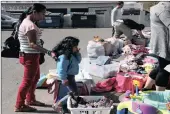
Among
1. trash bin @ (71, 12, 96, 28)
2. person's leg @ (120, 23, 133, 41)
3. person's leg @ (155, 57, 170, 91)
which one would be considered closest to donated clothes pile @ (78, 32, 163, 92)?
person's leg @ (120, 23, 133, 41)

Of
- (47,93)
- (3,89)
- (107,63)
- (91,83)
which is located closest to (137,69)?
(107,63)

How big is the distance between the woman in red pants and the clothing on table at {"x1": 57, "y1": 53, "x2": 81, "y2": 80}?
0.50 ft

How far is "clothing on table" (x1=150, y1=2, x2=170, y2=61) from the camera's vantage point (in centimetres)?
499

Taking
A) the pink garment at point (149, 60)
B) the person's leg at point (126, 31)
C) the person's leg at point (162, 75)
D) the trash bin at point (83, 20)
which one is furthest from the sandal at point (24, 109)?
the trash bin at point (83, 20)

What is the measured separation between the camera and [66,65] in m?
5.21

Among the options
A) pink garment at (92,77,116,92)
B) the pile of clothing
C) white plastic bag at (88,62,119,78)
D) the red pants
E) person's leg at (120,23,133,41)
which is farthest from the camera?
person's leg at (120,23,133,41)

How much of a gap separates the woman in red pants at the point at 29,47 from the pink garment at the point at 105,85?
1.39 m

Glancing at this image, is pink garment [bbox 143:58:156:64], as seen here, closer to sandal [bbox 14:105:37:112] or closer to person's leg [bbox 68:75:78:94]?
person's leg [bbox 68:75:78:94]

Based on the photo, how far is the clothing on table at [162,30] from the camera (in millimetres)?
4992

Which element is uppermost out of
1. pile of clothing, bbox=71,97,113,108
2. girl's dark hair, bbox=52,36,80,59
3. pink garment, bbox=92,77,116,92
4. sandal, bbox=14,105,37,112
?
girl's dark hair, bbox=52,36,80,59

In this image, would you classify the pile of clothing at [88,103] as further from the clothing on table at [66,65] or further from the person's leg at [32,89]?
the person's leg at [32,89]

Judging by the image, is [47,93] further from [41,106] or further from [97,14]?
[97,14]

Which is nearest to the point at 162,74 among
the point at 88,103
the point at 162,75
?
the point at 162,75

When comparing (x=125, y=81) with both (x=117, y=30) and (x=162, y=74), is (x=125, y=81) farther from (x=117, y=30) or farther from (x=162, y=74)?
(x=117, y=30)
